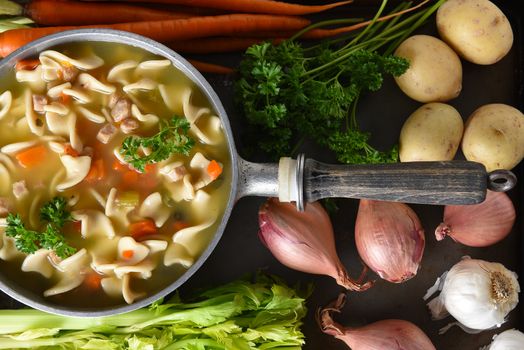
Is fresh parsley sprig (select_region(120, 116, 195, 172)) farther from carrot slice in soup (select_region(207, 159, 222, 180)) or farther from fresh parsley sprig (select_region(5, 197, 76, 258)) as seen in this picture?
fresh parsley sprig (select_region(5, 197, 76, 258))

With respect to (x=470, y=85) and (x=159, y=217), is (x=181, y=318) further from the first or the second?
(x=470, y=85)

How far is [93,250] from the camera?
1.75 meters

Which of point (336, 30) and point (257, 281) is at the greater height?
point (336, 30)

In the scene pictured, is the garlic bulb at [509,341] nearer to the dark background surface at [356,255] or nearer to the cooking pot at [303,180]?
the dark background surface at [356,255]

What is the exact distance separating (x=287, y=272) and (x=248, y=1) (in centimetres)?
86

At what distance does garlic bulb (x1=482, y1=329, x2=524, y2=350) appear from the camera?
1.91 m

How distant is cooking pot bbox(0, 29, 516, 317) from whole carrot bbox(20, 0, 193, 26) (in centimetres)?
26

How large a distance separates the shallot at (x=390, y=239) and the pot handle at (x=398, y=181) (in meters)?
0.32

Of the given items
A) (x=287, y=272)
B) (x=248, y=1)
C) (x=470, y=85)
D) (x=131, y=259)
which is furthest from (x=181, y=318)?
(x=470, y=85)

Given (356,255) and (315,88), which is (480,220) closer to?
(356,255)

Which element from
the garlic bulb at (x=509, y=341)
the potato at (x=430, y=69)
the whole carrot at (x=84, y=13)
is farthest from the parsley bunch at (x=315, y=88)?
the garlic bulb at (x=509, y=341)

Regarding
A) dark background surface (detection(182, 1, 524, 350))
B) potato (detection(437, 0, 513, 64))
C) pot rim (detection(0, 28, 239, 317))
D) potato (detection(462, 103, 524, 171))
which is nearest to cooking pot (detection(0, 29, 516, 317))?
pot rim (detection(0, 28, 239, 317))

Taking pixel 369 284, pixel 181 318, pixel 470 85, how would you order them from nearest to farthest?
pixel 181 318 → pixel 369 284 → pixel 470 85

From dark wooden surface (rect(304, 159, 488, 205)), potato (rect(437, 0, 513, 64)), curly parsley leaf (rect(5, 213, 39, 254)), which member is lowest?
curly parsley leaf (rect(5, 213, 39, 254))
